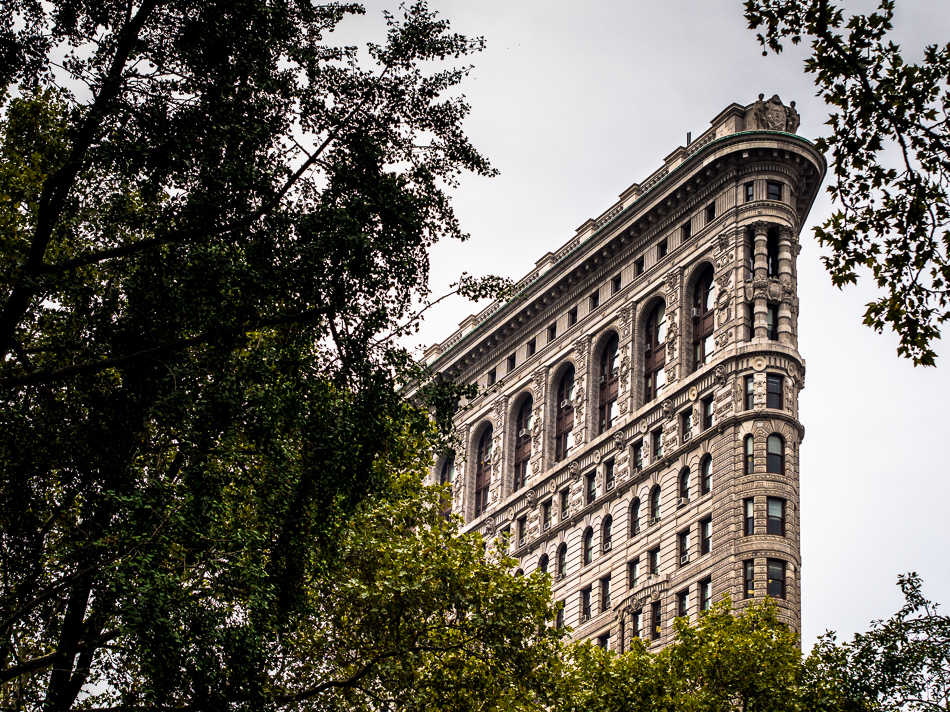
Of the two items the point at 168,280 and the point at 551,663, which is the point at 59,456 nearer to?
the point at 168,280

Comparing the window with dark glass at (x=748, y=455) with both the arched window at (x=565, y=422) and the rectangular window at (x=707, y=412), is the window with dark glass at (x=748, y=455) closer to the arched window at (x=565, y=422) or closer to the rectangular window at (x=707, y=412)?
the rectangular window at (x=707, y=412)

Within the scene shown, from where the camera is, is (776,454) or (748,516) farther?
(776,454)

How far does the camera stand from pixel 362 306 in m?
24.3

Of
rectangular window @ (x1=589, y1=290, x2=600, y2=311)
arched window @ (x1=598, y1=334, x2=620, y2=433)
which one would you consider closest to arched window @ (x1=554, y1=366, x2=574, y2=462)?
arched window @ (x1=598, y1=334, x2=620, y2=433)

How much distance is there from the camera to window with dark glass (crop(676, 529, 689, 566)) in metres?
71.4

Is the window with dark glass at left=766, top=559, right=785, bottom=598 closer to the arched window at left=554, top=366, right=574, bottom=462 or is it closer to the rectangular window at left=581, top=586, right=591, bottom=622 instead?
the rectangular window at left=581, top=586, right=591, bottom=622

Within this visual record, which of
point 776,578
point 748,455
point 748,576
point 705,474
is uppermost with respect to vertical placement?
point 705,474

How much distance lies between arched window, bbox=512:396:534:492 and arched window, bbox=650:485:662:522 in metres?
13.1

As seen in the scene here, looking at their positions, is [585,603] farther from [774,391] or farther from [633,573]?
[774,391]

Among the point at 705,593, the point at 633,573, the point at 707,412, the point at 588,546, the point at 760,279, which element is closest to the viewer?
the point at 705,593

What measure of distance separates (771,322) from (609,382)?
42.5ft

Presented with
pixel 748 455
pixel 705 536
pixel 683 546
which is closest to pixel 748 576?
pixel 705 536

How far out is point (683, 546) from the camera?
72188 millimetres

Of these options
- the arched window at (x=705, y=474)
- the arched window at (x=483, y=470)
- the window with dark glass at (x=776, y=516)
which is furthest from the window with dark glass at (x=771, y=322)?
the arched window at (x=483, y=470)
